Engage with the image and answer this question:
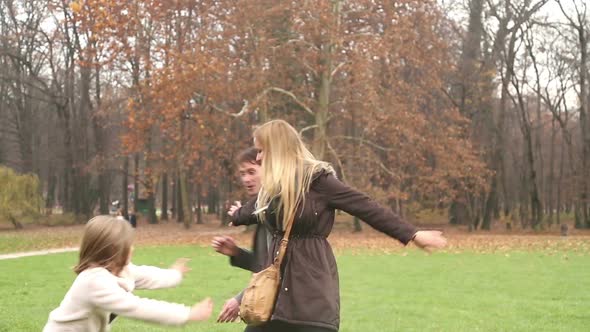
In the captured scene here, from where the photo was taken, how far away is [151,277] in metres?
4.63

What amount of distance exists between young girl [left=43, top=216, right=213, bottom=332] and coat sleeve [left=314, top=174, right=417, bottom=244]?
931mm

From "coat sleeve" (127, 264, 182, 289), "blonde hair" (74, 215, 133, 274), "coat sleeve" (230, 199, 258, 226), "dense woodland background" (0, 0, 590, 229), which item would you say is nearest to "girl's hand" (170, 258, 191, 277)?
"coat sleeve" (127, 264, 182, 289)

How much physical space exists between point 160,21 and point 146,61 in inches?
77.7

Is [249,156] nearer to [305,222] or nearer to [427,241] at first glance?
[305,222]

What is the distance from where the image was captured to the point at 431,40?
29875 millimetres

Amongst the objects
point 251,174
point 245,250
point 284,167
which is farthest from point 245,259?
point 284,167

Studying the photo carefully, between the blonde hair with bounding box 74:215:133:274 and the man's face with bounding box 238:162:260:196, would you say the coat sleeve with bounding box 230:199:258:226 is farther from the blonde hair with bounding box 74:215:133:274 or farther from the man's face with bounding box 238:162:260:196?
the blonde hair with bounding box 74:215:133:274

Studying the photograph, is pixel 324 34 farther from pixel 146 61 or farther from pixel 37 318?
pixel 37 318

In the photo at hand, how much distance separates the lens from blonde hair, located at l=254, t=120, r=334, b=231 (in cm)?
425

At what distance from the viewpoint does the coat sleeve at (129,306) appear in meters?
3.99

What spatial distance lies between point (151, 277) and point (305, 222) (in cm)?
108

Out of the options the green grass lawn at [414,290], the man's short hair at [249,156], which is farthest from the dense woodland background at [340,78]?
the man's short hair at [249,156]

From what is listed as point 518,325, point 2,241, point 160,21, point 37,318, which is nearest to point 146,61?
point 160,21

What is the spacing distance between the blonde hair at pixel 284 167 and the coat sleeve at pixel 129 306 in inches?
31.4
